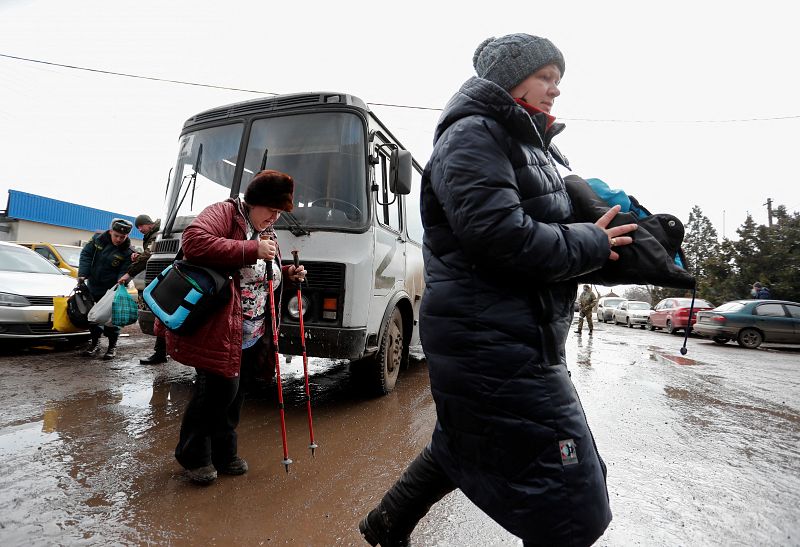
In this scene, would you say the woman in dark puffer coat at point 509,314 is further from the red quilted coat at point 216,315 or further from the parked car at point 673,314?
the parked car at point 673,314

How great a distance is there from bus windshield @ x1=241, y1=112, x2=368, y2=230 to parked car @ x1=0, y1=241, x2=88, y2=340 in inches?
164

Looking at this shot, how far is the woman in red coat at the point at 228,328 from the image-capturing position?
2.51m

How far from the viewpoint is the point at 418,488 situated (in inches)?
69.2

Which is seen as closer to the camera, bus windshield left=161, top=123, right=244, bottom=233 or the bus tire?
bus windshield left=161, top=123, right=244, bottom=233

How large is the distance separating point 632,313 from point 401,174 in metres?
23.1

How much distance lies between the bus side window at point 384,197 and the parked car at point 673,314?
52.8 ft

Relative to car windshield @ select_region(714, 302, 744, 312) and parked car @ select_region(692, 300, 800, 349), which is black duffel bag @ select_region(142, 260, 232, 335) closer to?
parked car @ select_region(692, 300, 800, 349)

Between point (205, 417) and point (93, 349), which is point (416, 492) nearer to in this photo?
point (205, 417)

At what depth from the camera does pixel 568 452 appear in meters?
1.36

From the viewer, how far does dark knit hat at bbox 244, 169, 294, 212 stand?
107 inches

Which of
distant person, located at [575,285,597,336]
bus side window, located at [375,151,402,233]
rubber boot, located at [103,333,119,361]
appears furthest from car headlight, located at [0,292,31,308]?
distant person, located at [575,285,597,336]

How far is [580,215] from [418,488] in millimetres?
1189

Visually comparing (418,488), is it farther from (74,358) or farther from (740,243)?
(740,243)

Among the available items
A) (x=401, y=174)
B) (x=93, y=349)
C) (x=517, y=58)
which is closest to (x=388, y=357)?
(x=401, y=174)
